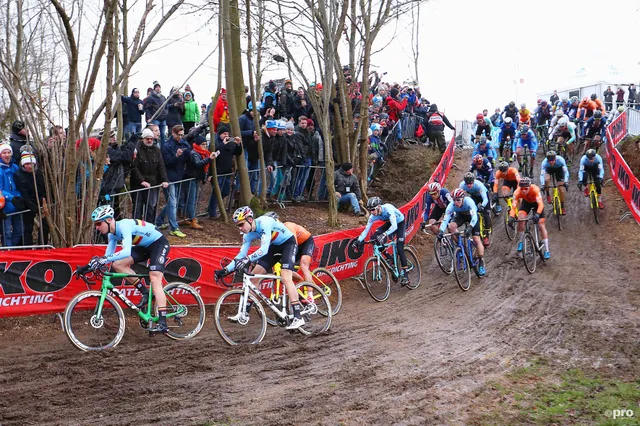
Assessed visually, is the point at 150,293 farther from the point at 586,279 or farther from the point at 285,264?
the point at 586,279

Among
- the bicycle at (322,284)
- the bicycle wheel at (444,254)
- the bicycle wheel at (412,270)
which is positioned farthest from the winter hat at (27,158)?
the bicycle wheel at (444,254)

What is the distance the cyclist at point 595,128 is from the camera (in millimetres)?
24469

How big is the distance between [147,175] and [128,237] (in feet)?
Answer: 11.5

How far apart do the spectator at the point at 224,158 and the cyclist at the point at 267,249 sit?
4308mm

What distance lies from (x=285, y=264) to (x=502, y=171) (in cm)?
943

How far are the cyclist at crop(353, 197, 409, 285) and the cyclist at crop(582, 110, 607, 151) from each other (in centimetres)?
1434

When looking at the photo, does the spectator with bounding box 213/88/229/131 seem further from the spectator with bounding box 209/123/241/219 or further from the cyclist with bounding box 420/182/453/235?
the cyclist with bounding box 420/182/453/235

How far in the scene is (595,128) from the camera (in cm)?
2473

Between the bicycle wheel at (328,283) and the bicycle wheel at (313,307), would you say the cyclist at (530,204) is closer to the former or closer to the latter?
the bicycle wheel at (328,283)

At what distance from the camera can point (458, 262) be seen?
13.9m

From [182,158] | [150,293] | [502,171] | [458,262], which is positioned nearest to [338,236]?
[458,262]

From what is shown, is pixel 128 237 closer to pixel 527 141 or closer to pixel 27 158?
pixel 27 158

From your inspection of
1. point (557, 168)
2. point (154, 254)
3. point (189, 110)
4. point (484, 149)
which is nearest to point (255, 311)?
point (154, 254)

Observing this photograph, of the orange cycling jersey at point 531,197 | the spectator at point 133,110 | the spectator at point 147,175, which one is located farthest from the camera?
the spectator at point 133,110
